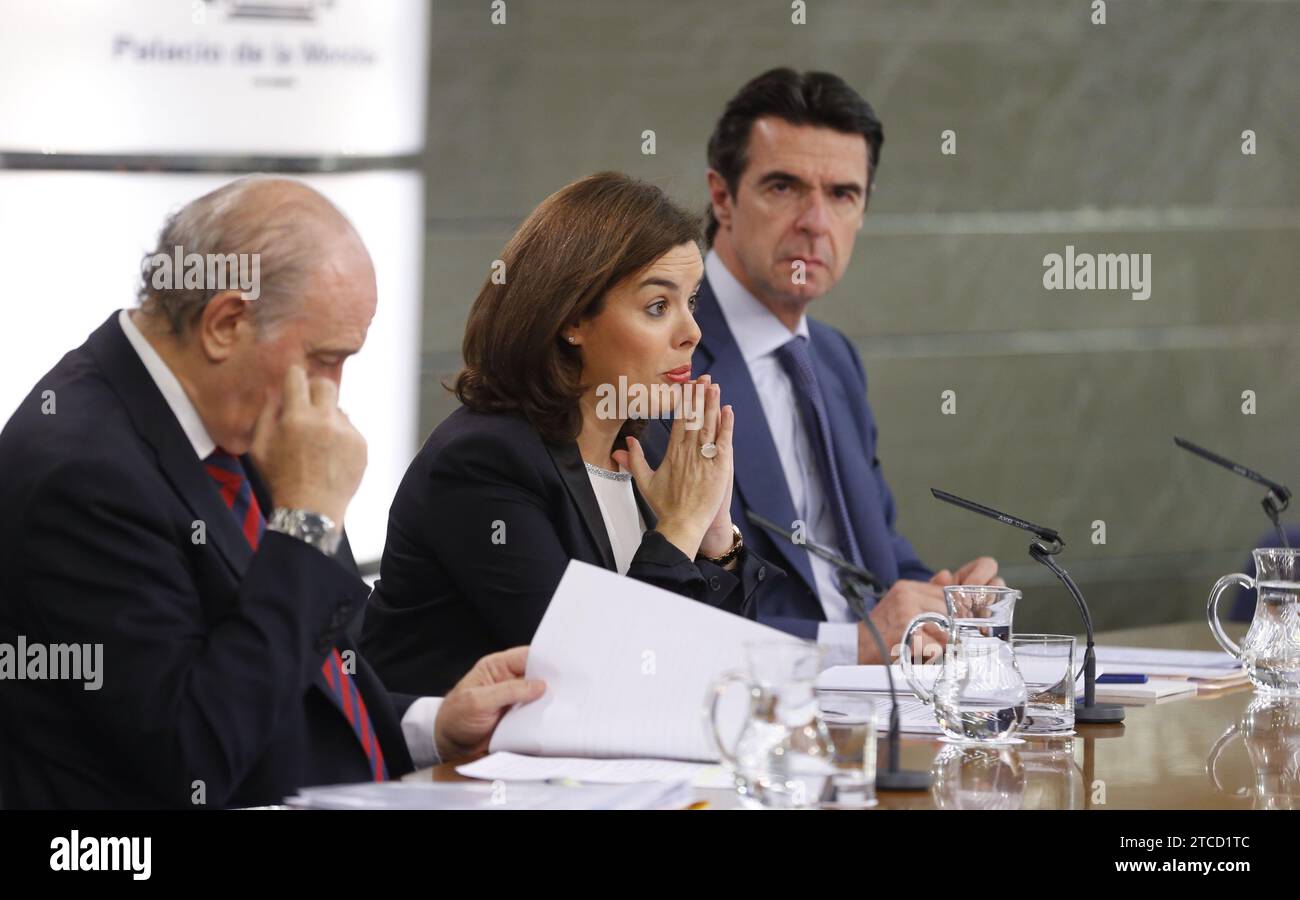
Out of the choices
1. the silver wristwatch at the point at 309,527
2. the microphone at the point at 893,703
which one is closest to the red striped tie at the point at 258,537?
the silver wristwatch at the point at 309,527

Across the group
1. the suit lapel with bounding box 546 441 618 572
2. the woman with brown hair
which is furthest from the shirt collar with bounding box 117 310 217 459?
the suit lapel with bounding box 546 441 618 572

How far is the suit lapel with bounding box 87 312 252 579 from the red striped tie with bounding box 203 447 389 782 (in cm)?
6

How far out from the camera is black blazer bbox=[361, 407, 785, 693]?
2.32 metres

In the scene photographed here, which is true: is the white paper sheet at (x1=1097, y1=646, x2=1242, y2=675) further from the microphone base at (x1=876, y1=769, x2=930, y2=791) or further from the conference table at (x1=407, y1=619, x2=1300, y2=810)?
the microphone base at (x1=876, y1=769, x2=930, y2=791)

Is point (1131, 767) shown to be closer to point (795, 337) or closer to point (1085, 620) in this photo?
point (1085, 620)

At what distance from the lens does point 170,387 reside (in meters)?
1.81

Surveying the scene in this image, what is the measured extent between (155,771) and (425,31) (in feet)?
9.63

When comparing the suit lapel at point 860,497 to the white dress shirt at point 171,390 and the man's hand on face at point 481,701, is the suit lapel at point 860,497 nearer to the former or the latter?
the man's hand on face at point 481,701

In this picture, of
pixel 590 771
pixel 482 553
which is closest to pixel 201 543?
pixel 590 771

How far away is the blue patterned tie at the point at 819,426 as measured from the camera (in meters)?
3.30

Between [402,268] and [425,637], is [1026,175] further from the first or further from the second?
[425,637]

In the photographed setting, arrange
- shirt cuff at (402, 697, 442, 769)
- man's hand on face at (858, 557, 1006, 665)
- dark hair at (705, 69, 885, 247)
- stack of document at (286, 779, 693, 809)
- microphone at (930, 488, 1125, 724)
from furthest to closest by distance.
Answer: dark hair at (705, 69, 885, 247), man's hand on face at (858, 557, 1006, 665), microphone at (930, 488, 1125, 724), shirt cuff at (402, 697, 442, 769), stack of document at (286, 779, 693, 809)
